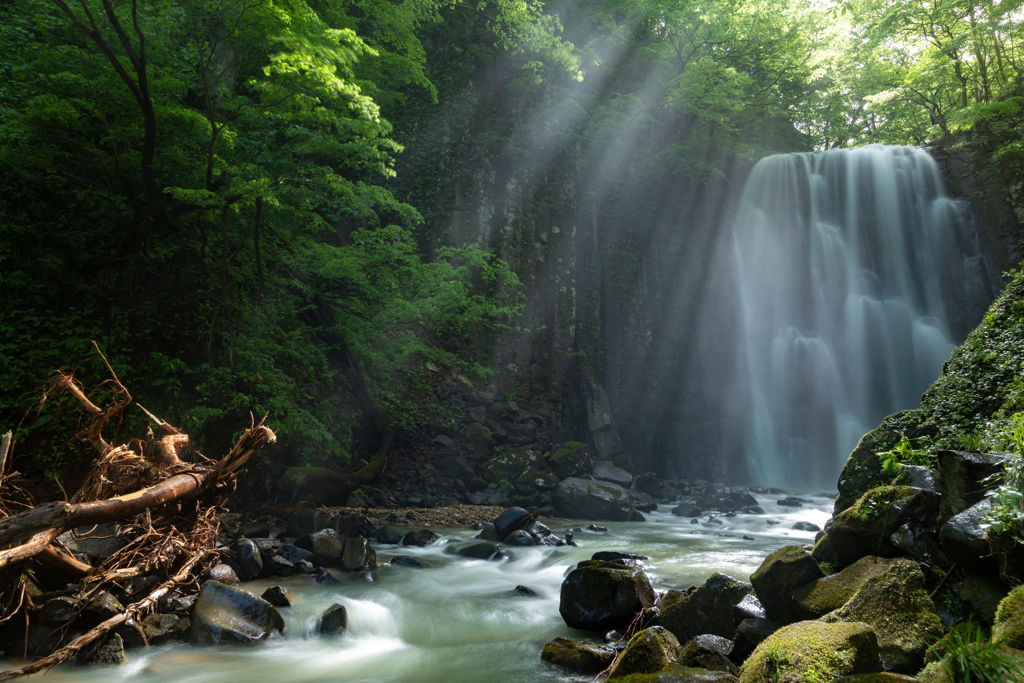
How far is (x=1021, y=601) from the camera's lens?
8.80 ft

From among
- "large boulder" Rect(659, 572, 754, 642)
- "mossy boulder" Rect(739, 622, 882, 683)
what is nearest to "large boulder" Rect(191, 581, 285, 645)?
"large boulder" Rect(659, 572, 754, 642)

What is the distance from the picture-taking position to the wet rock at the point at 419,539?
8.55 metres

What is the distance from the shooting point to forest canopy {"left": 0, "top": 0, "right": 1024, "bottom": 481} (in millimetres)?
7652

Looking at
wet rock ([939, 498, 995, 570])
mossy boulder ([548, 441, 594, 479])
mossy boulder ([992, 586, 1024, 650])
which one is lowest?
mossy boulder ([548, 441, 594, 479])

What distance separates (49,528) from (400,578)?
13.4 feet

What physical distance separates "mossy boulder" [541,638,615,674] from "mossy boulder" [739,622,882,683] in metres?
1.33

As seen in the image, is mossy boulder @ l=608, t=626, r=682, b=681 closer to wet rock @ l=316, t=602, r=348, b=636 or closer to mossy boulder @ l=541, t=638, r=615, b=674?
mossy boulder @ l=541, t=638, r=615, b=674

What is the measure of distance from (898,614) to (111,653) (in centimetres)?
577

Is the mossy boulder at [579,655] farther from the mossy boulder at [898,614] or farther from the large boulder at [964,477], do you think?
the large boulder at [964,477]

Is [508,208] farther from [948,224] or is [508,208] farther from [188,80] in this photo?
[948,224]

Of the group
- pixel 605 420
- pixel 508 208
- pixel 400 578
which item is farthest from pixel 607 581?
pixel 508 208

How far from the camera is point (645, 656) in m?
3.72

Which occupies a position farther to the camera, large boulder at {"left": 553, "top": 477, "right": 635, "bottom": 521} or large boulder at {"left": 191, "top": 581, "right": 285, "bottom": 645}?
large boulder at {"left": 553, "top": 477, "right": 635, "bottom": 521}

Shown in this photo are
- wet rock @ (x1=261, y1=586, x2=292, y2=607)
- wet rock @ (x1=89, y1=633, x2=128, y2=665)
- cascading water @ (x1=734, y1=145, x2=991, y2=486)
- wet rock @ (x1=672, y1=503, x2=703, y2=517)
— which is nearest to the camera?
wet rock @ (x1=89, y1=633, x2=128, y2=665)
